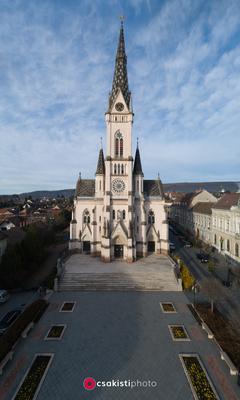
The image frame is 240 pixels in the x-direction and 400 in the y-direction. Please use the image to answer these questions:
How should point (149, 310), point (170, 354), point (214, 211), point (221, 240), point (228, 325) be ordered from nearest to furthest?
point (170, 354) < point (228, 325) < point (149, 310) < point (221, 240) < point (214, 211)

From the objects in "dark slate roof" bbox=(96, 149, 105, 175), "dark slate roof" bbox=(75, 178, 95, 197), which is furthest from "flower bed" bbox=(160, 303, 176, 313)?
"dark slate roof" bbox=(96, 149, 105, 175)

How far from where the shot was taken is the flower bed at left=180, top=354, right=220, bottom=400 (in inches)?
547

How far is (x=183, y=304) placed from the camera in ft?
84.5

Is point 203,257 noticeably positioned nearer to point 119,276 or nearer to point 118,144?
point 119,276

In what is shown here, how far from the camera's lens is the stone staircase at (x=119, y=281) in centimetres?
2936

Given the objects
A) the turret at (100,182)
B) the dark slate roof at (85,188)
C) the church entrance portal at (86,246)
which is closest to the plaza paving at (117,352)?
the church entrance portal at (86,246)

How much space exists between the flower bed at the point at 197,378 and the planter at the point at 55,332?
10.1m

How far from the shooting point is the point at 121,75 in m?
39.1

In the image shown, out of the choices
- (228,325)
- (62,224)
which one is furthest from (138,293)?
(62,224)

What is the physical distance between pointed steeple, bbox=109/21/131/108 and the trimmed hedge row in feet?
103

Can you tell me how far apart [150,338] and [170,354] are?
7.66 feet

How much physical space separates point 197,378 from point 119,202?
2618cm

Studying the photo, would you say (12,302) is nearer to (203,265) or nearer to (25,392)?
(25,392)

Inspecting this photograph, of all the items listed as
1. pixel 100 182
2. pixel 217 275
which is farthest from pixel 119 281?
pixel 100 182
